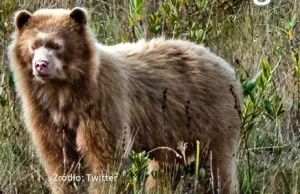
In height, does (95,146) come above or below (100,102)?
below

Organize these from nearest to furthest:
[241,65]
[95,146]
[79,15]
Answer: [95,146] < [79,15] < [241,65]

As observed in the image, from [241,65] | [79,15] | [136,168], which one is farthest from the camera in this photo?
[241,65]

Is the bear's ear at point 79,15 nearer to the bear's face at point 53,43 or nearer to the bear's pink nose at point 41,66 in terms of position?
the bear's face at point 53,43

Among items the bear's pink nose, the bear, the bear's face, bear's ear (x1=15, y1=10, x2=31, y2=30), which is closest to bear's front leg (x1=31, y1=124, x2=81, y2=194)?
the bear

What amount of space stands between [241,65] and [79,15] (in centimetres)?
242

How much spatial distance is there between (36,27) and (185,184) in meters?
1.60

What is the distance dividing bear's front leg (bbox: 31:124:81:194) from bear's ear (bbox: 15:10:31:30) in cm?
71

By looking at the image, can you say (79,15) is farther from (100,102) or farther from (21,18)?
(100,102)

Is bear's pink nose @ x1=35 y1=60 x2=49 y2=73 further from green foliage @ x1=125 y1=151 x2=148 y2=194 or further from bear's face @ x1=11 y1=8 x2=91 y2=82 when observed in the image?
green foliage @ x1=125 y1=151 x2=148 y2=194

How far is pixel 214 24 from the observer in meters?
9.27

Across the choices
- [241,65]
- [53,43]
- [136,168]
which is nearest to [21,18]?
[53,43]

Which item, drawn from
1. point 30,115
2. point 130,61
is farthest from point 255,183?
point 30,115

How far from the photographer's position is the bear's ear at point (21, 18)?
6.10m

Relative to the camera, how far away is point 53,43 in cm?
595
